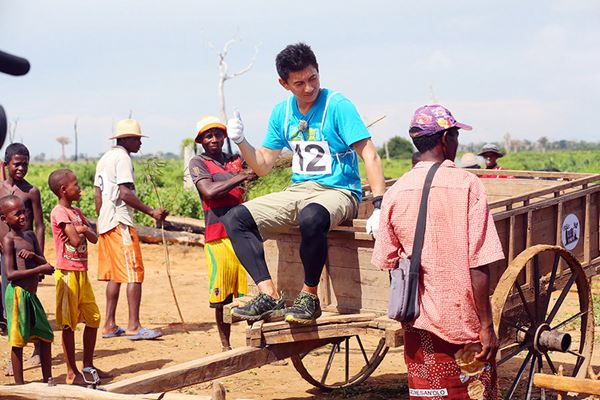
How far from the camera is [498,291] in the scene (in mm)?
4883

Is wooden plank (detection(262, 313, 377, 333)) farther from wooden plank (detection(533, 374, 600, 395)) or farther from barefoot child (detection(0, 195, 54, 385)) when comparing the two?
barefoot child (detection(0, 195, 54, 385))

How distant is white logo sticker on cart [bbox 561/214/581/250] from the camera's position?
6.27m

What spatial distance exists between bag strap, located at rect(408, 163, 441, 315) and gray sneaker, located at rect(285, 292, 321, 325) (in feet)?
3.72

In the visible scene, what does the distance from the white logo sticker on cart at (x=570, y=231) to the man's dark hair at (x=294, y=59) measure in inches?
93.1

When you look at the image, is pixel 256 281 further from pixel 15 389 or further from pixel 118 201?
pixel 118 201

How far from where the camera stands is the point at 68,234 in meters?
6.50

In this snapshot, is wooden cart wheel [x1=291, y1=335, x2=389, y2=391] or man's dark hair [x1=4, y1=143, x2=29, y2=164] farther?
man's dark hair [x1=4, y1=143, x2=29, y2=164]

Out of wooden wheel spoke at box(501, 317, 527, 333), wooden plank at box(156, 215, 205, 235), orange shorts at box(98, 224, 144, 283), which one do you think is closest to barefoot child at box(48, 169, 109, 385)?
orange shorts at box(98, 224, 144, 283)

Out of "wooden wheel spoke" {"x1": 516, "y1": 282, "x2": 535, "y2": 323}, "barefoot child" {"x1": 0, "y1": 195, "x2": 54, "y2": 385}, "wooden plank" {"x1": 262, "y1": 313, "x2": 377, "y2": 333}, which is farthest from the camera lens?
"barefoot child" {"x1": 0, "y1": 195, "x2": 54, "y2": 385}

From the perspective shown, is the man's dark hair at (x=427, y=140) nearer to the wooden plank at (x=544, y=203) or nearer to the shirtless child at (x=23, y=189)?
the wooden plank at (x=544, y=203)

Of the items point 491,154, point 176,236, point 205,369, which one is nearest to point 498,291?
point 205,369

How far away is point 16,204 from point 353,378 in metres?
2.76

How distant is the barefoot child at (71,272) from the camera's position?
21.2ft

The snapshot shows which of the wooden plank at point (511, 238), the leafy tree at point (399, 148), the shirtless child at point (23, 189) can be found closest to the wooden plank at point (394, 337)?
the wooden plank at point (511, 238)
